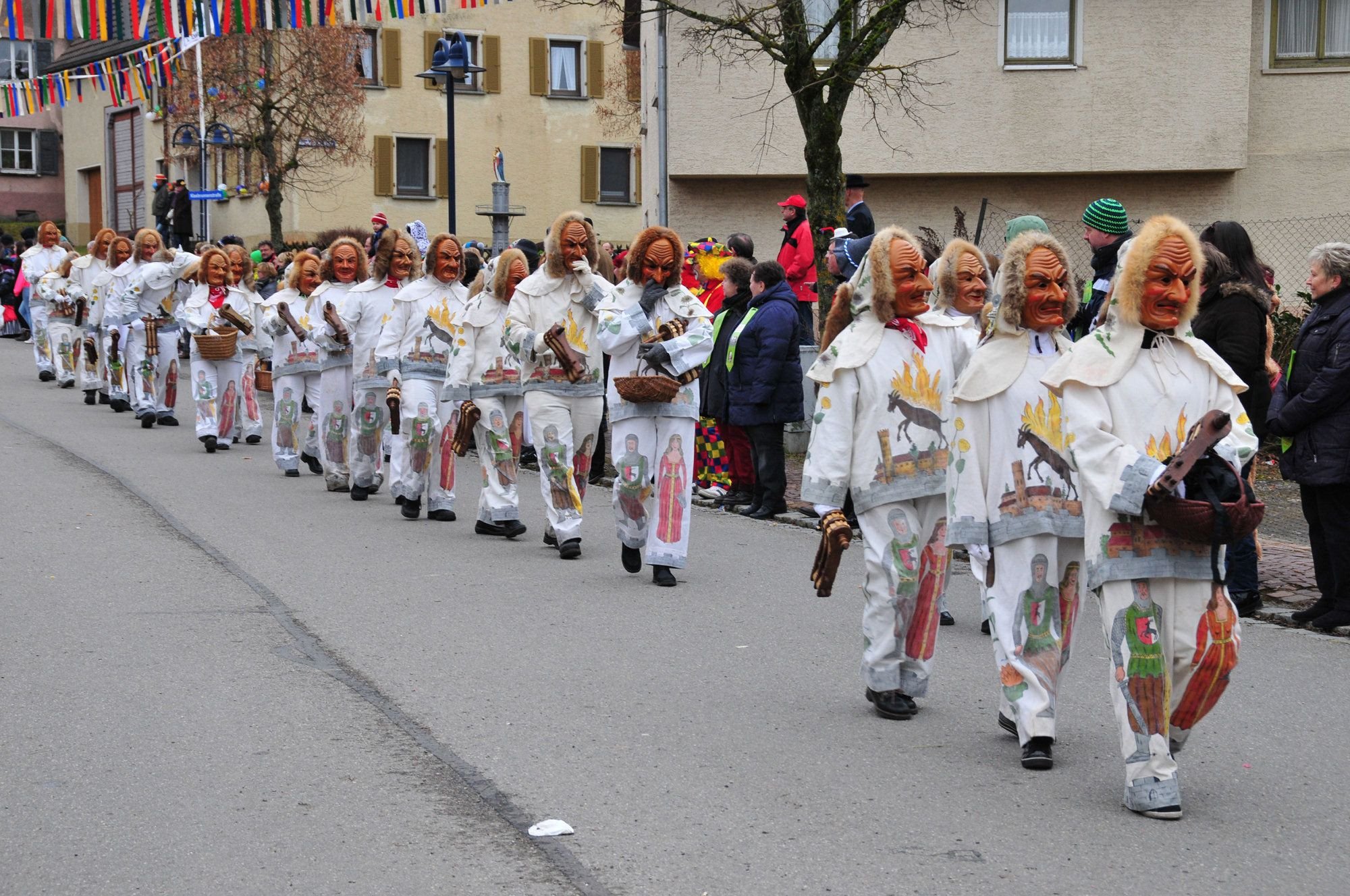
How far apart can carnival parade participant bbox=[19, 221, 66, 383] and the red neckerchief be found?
22.1 meters

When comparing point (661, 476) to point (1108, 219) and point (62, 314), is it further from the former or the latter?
point (62, 314)

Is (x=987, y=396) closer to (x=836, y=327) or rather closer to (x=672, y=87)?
(x=836, y=327)

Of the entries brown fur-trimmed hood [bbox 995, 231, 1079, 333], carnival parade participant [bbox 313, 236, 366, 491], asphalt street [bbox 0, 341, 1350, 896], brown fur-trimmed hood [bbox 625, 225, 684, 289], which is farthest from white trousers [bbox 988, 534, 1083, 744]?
carnival parade participant [bbox 313, 236, 366, 491]

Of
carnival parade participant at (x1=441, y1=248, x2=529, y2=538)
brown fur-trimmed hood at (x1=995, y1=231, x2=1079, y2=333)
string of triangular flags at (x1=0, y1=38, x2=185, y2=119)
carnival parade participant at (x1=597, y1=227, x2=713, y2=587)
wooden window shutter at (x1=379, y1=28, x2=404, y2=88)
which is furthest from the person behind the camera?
wooden window shutter at (x1=379, y1=28, x2=404, y2=88)

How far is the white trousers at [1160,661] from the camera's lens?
566 centimetres

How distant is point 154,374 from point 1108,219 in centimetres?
1376

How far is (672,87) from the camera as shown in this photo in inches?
1018

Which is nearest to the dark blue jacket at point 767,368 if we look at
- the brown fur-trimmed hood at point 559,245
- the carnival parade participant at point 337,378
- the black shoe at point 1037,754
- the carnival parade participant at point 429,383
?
the carnival parade participant at point 429,383

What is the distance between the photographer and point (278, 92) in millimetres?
37750

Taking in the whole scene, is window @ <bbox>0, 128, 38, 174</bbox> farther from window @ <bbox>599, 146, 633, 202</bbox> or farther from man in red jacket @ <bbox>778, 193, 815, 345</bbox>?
man in red jacket @ <bbox>778, 193, 815, 345</bbox>

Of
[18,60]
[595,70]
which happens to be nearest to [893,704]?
[595,70]

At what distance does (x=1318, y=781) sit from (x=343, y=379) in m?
10.4

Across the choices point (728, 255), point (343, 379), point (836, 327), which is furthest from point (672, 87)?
point (836, 327)

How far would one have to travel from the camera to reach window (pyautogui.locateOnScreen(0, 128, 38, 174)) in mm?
59969
